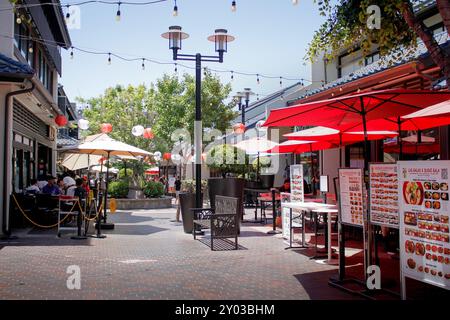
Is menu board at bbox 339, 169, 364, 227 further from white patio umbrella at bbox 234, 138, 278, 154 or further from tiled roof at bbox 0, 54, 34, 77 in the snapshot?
white patio umbrella at bbox 234, 138, 278, 154

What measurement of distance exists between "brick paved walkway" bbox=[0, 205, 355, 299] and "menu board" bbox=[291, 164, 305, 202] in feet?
3.54

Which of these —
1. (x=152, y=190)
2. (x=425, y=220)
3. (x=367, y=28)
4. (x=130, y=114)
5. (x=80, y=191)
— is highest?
(x=130, y=114)

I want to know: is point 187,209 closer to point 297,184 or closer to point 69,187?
point 297,184

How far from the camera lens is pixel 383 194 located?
5.54 m

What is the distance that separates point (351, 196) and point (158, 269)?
3088 mm

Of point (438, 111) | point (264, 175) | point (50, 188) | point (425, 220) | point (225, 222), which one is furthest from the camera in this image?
point (264, 175)

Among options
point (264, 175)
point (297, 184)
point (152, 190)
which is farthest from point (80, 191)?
point (264, 175)

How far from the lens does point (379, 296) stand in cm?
566

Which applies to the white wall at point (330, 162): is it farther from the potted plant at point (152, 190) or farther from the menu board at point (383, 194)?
the menu board at point (383, 194)

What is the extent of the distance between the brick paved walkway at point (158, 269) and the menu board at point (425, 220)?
3.74 ft

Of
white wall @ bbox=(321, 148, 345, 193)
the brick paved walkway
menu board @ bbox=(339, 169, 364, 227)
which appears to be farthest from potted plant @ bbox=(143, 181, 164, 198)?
menu board @ bbox=(339, 169, 364, 227)

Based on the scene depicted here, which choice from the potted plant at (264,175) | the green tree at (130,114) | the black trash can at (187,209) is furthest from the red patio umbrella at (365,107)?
the green tree at (130,114)

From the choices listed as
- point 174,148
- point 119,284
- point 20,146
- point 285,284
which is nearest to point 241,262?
point 285,284
